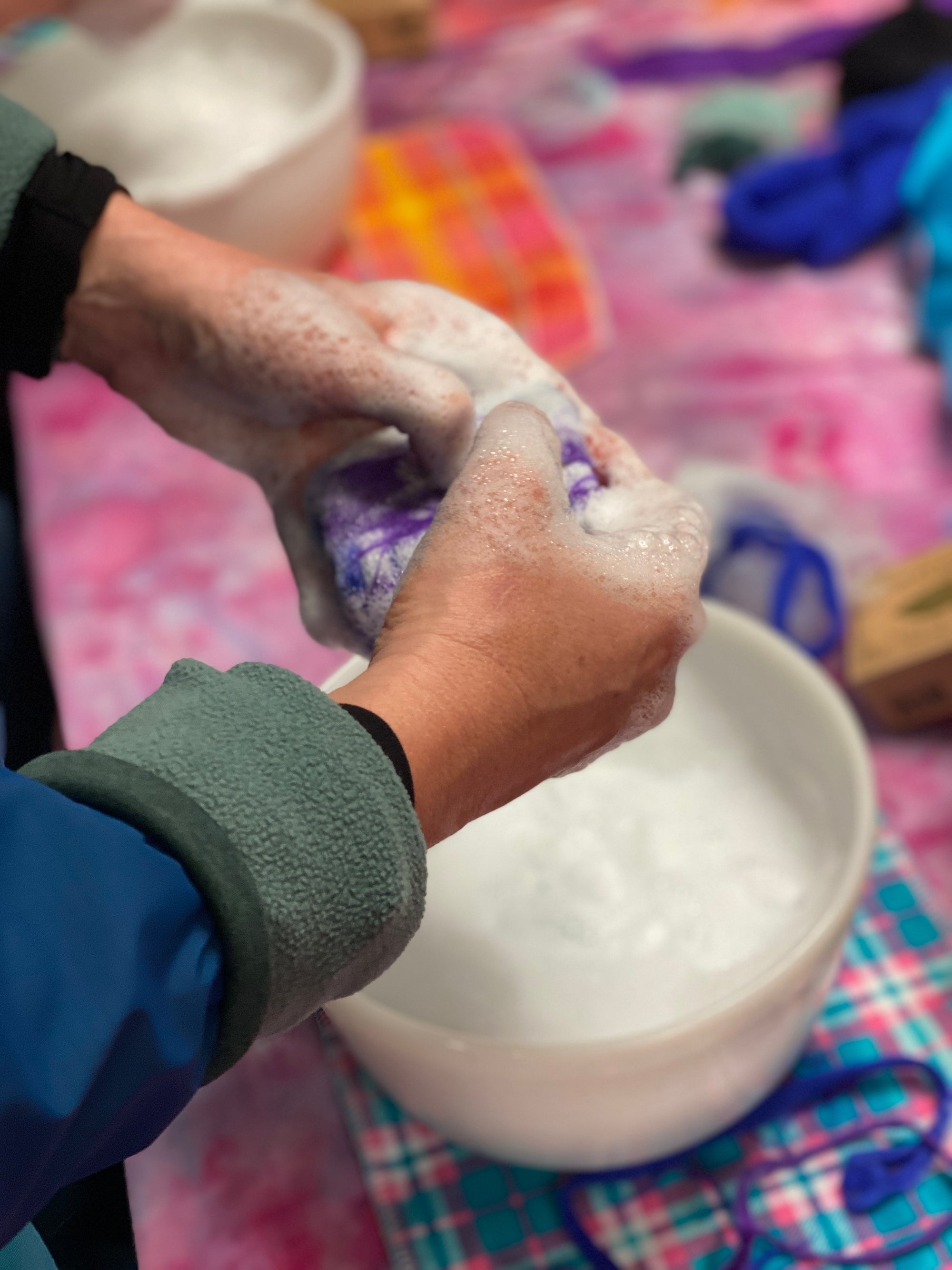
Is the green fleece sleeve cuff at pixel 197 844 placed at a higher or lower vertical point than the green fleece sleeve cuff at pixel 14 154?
lower

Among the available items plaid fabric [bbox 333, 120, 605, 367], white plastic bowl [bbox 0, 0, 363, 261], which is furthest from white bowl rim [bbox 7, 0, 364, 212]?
plaid fabric [bbox 333, 120, 605, 367]

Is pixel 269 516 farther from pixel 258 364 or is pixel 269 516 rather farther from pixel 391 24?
pixel 391 24

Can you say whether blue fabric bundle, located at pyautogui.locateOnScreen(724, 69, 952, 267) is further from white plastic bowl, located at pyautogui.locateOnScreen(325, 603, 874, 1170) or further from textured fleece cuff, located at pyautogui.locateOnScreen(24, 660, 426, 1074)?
textured fleece cuff, located at pyautogui.locateOnScreen(24, 660, 426, 1074)

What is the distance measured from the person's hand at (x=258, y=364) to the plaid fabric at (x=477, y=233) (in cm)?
46

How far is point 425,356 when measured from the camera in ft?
1.67

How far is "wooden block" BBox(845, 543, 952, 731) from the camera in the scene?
0.71 meters

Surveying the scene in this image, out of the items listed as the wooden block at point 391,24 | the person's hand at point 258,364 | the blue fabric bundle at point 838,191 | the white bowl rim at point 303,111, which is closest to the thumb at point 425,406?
the person's hand at point 258,364

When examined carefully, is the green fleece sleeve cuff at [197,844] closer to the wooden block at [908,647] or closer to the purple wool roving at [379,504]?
the purple wool roving at [379,504]

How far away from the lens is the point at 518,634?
0.37 m

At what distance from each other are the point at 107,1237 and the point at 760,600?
0.56 meters

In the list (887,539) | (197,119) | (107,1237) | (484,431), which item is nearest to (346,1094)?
(107,1237)

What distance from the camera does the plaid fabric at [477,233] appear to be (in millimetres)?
1021

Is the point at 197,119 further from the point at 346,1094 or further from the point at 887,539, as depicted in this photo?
the point at 346,1094

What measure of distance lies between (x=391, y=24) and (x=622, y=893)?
1196 millimetres
